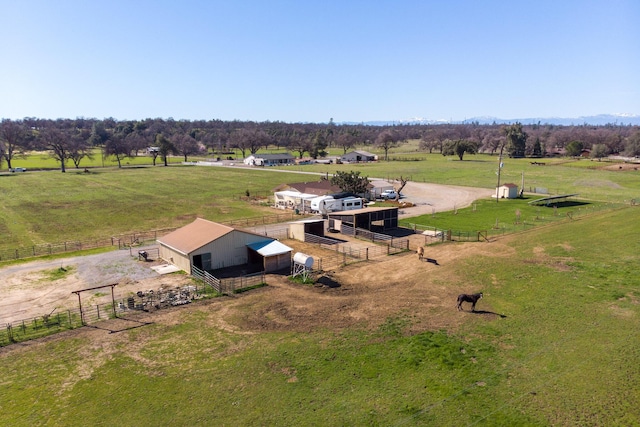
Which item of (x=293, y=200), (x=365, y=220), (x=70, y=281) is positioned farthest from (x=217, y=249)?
(x=293, y=200)

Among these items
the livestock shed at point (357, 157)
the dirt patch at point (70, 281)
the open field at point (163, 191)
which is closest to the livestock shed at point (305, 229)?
the dirt patch at point (70, 281)

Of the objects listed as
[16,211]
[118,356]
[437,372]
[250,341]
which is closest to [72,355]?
[118,356]

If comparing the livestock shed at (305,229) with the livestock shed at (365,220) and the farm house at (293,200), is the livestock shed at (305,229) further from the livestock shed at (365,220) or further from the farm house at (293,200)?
the farm house at (293,200)

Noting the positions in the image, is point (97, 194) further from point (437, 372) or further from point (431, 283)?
point (437, 372)

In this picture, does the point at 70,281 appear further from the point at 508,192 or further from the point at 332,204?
the point at 508,192

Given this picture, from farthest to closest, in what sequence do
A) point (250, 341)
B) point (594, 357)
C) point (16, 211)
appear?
point (16, 211), point (250, 341), point (594, 357)

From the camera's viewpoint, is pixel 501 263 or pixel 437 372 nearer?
pixel 437 372

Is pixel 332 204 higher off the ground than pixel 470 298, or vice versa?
pixel 332 204
